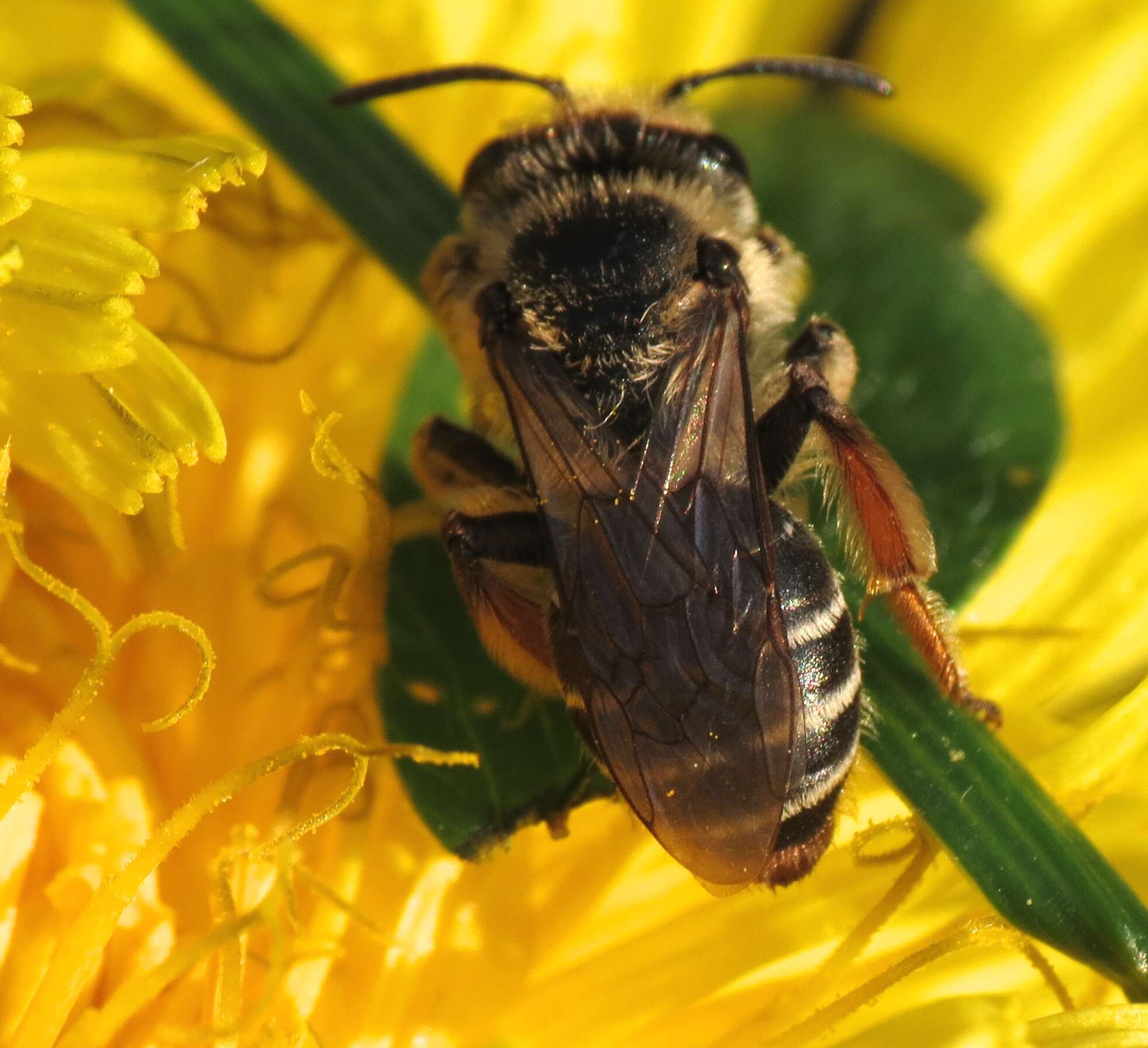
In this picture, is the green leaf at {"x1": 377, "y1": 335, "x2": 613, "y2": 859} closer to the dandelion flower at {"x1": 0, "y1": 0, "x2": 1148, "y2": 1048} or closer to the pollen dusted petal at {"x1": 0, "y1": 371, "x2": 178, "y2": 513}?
the dandelion flower at {"x1": 0, "y1": 0, "x2": 1148, "y2": 1048}

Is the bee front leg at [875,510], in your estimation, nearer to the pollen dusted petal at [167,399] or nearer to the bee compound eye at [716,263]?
the bee compound eye at [716,263]

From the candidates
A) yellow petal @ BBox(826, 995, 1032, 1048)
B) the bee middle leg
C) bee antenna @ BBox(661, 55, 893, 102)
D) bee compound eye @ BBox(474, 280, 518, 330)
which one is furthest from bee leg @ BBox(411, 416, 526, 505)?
yellow petal @ BBox(826, 995, 1032, 1048)

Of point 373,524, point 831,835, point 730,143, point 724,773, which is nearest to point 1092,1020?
point 831,835

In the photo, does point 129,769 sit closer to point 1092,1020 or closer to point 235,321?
point 235,321

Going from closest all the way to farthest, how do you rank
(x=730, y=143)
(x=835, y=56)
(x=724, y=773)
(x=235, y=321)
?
(x=724, y=773) → (x=730, y=143) → (x=235, y=321) → (x=835, y=56)

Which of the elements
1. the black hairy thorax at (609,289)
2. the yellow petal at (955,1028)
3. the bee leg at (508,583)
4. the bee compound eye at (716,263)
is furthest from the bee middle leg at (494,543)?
the yellow petal at (955,1028)

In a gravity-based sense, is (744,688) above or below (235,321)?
above

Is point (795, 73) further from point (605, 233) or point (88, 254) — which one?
point (88, 254)

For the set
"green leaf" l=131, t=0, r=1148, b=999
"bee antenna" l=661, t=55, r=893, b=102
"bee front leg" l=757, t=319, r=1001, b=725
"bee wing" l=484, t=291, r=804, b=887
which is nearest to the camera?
"bee wing" l=484, t=291, r=804, b=887
